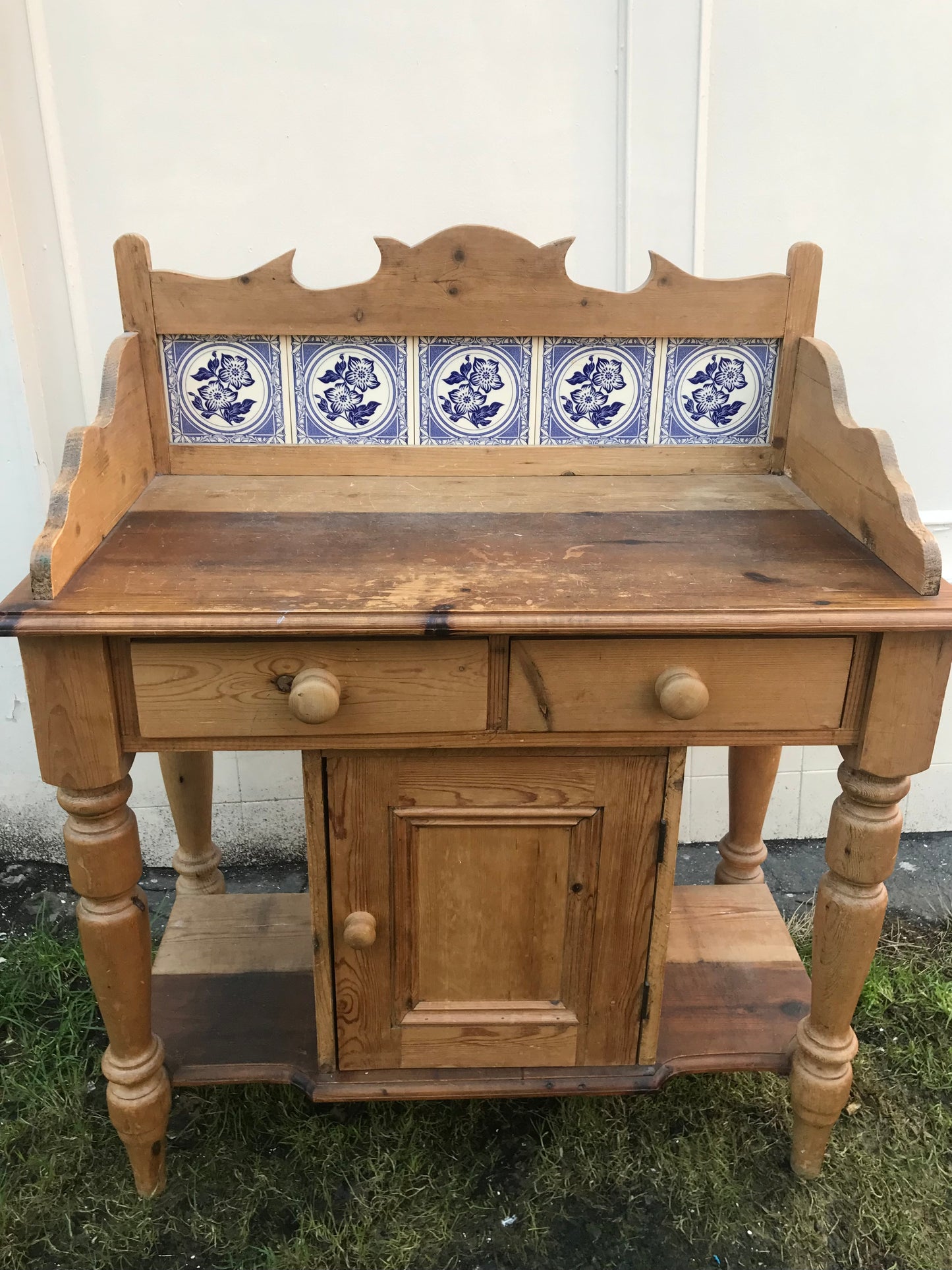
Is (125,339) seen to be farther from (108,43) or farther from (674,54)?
(674,54)

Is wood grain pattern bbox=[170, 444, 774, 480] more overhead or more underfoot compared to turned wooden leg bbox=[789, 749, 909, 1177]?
more overhead

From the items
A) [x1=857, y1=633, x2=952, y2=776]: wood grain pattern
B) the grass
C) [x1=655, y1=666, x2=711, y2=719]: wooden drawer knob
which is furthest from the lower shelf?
[x1=655, y1=666, x2=711, y2=719]: wooden drawer knob

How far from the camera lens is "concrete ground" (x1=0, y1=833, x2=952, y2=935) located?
2426 mm

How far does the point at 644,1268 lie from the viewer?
62.2 inches

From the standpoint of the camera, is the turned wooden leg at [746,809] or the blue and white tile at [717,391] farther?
the turned wooden leg at [746,809]

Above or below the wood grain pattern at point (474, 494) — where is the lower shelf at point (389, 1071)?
below

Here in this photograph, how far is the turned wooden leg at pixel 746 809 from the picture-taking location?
206 centimetres

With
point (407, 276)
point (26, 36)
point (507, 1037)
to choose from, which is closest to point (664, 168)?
point (407, 276)

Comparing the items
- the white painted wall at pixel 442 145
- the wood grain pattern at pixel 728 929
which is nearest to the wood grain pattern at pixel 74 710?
the white painted wall at pixel 442 145

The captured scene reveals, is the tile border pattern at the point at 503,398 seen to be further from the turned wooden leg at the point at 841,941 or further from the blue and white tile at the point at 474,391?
the turned wooden leg at the point at 841,941

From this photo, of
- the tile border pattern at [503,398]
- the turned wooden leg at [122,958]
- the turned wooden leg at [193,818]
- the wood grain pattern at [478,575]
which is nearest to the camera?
the wood grain pattern at [478,575]

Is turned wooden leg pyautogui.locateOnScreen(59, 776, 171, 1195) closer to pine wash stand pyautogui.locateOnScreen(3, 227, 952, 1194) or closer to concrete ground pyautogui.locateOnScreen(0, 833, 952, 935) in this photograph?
pine wash stand pyautogui.locateOnScreen(3, 227, 952, 1194)

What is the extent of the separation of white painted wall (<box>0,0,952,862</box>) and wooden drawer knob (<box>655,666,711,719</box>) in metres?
1.20

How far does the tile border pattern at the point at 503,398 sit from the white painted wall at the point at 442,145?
0.50m
